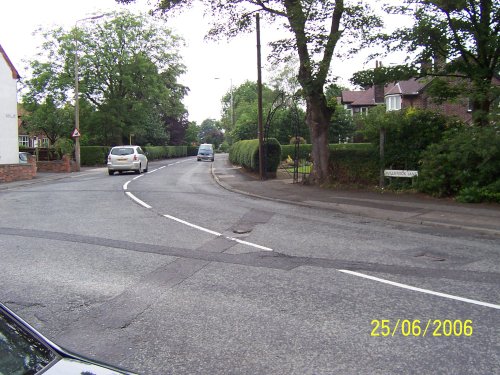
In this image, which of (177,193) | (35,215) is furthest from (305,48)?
(35,215)

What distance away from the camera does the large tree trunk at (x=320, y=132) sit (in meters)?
18.1

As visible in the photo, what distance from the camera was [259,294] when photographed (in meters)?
5.51

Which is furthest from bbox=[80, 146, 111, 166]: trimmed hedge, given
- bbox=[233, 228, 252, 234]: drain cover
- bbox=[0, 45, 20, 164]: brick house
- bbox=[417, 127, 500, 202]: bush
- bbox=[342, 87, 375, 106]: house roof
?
bbox=[342, 87, 375, 106]: house roof

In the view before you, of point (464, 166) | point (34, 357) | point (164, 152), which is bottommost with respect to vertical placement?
point (34, 357)

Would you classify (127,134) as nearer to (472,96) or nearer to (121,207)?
(121,207)

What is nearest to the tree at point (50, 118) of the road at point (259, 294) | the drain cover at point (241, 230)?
the road at point (259, 294)

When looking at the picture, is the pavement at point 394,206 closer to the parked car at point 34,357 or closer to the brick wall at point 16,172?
the parked car at point 34,357

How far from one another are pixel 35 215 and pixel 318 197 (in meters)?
8.63

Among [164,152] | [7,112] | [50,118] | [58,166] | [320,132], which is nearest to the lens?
[320,132]

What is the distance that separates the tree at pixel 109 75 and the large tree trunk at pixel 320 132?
31.2 metres

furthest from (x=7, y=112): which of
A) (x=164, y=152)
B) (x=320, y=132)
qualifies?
(x=164, y=152)

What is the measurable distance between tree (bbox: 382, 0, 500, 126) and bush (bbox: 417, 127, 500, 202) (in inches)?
33.3

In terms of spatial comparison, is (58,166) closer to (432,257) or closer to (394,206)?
(394,206)

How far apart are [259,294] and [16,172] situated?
23492 millimetres
